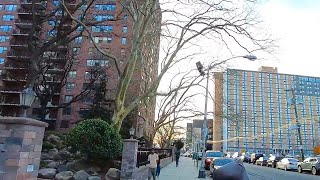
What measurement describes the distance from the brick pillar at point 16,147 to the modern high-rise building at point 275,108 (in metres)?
35.4

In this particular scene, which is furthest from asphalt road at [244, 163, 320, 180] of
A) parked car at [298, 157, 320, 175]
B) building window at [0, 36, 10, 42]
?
building window at [0, 36, 10, 42]

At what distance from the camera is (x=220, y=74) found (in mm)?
26219

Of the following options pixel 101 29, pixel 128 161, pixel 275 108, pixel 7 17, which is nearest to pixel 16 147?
pixel 128 161

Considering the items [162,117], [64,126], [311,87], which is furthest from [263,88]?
[64,126]

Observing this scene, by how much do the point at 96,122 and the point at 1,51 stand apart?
61743mm

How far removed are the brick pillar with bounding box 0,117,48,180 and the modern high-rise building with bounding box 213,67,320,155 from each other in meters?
35.4

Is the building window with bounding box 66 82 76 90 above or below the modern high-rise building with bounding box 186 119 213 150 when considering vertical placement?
above

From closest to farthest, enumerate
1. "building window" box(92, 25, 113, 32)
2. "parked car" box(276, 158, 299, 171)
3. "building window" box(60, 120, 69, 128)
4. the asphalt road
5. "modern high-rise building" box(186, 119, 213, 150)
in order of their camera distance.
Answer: "building window" box(92, 25, 113, 32) < the asphalt road < "parked car" box(276, 158, 299, 171) < "modern high-rise building" box(186, 119, 213, 150) < "building window" box(60, 120, 69, 128)

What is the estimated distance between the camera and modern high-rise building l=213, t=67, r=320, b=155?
54.8m

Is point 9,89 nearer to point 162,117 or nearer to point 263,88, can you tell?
point 162,117

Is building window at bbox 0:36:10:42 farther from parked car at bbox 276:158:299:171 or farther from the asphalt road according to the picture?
the asphalt road

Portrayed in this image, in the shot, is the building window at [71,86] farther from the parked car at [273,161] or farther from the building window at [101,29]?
the parked car at [273,161]

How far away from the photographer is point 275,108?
233ft

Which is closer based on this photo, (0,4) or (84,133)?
(84,133)
